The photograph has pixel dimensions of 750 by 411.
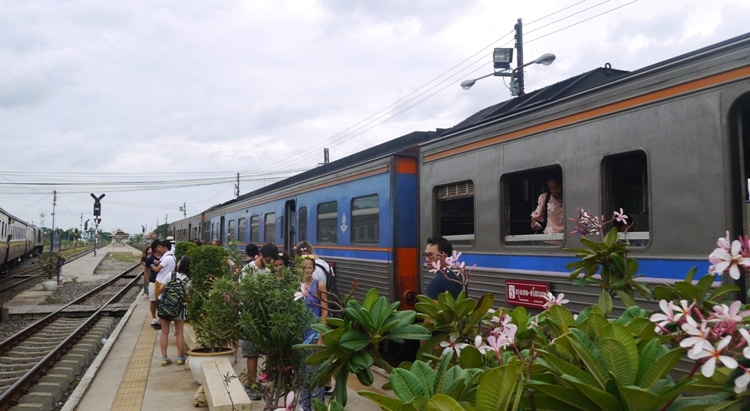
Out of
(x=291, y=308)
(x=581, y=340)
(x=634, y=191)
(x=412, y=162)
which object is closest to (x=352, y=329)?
(x=581, y=340)

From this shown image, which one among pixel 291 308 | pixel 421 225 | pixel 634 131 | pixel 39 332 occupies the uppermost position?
pixel 634 131

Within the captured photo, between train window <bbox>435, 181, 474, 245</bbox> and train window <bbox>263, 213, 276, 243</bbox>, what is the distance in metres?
6.70

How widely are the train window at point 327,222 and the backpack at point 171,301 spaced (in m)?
2.80

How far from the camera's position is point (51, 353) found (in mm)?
9078

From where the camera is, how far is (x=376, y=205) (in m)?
7.89

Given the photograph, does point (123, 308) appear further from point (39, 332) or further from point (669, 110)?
point (669, 110)

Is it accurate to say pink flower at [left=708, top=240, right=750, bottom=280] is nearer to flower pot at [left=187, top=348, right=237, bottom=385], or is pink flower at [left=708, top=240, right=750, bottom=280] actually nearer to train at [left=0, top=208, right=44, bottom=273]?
flower pot at [left=187, top=348, right=237, bottom=385]

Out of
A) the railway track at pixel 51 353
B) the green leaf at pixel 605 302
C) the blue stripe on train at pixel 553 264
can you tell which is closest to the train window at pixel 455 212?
the blue stripe on train at pixel 553 264

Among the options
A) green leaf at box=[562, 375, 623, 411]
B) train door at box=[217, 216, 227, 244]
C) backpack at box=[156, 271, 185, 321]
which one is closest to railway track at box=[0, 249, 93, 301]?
train door at box=[217, 216, 227, 244]

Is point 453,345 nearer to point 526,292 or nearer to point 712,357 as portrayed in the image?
point 712,357

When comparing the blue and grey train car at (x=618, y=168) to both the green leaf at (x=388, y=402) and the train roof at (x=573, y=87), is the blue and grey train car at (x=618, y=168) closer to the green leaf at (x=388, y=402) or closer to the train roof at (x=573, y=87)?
the train roof at (x=573, y=87)

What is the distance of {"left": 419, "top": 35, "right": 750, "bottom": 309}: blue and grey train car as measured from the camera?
379 cm

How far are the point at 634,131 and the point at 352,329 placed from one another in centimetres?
340

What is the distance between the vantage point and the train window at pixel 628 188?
4.62 m
